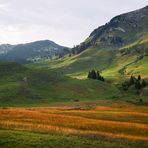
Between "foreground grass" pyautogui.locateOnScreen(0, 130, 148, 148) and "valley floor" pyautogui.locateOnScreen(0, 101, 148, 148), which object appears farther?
"valley floor" pyautogui.locateOnScreen(0, 101, 148, 148)

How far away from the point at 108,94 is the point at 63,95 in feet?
110

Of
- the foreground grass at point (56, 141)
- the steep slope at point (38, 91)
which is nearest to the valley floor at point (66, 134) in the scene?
the foreground grass at point (56, 141)

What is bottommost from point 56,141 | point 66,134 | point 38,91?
point 38,91

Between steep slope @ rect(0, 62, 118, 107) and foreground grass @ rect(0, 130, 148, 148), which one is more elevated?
foreground grass @ rect(0, 130, 148, 148)

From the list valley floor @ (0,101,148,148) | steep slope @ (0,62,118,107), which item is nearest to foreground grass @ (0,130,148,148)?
valley floor @ (0,101,148,148)

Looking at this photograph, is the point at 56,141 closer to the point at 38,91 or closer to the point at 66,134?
the point at 66,134

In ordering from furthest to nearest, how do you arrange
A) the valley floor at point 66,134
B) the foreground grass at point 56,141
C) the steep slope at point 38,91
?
the steep slope at point 38,91
the valley floor at point 66,134
the foreground grass at point 56,141

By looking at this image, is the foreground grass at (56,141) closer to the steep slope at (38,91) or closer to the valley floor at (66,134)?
the valley floor at (66,134)

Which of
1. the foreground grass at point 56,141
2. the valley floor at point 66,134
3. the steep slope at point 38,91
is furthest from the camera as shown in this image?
the steep slope at point 38,91

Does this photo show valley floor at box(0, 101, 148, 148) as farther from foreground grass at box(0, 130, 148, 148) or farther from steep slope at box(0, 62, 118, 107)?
steep slope at box(0, 62, 118, 107)

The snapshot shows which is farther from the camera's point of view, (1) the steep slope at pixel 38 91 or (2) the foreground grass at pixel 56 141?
(1) the steep slope at pixel 38 91

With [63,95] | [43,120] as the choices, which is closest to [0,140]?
[43,120]

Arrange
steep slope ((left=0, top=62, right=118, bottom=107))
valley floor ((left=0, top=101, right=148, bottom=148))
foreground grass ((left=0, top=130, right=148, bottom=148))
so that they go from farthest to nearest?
steep slope ((left=0, top=62, right=118, bottom=107)) → valley floor ((left=0, top=101, right=148, bottom=148)) → foreground grass ((left=0, top=130, right=148, bottom=148))

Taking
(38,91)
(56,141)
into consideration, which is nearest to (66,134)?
(56,141)
